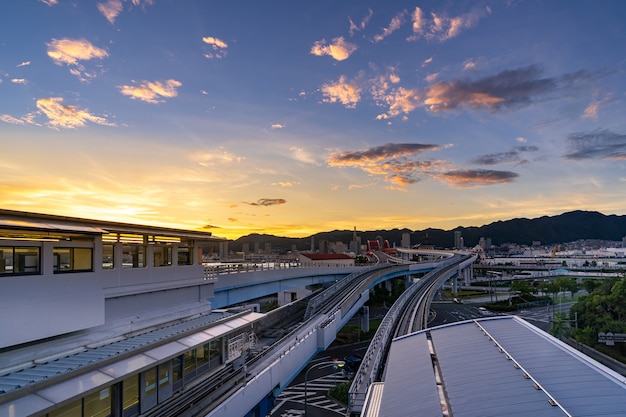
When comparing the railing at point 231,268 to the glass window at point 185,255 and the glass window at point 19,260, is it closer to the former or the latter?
the glass window at point 185,255

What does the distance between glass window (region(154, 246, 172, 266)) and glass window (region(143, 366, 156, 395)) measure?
29.8 feet

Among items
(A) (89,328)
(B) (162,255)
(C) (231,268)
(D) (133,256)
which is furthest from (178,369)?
(C) (231,268)

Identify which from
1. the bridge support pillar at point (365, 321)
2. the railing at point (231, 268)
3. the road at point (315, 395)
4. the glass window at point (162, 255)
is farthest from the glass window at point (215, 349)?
the bridge support pillar at point (365, 321)

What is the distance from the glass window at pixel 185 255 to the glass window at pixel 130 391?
11386mm

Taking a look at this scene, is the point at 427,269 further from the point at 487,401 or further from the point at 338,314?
the point at 487,401

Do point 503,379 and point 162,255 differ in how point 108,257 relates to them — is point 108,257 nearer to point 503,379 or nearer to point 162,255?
point 162,255

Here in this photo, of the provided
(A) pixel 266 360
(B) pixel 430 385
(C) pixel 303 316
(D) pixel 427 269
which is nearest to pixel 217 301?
(C) pixel 303 316

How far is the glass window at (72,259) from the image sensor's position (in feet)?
48.6

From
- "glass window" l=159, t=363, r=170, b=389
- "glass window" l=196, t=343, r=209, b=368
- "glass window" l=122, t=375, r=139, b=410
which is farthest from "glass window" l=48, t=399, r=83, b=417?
"glass window" l=196, t=343, r=209, b=368

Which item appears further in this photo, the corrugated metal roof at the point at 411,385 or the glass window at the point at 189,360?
the glass window at the point at 189,360

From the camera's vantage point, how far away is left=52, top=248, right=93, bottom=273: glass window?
14.8 metres

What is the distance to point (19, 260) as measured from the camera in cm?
1330

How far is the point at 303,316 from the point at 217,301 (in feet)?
30.5

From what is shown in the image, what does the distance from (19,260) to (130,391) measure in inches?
219
